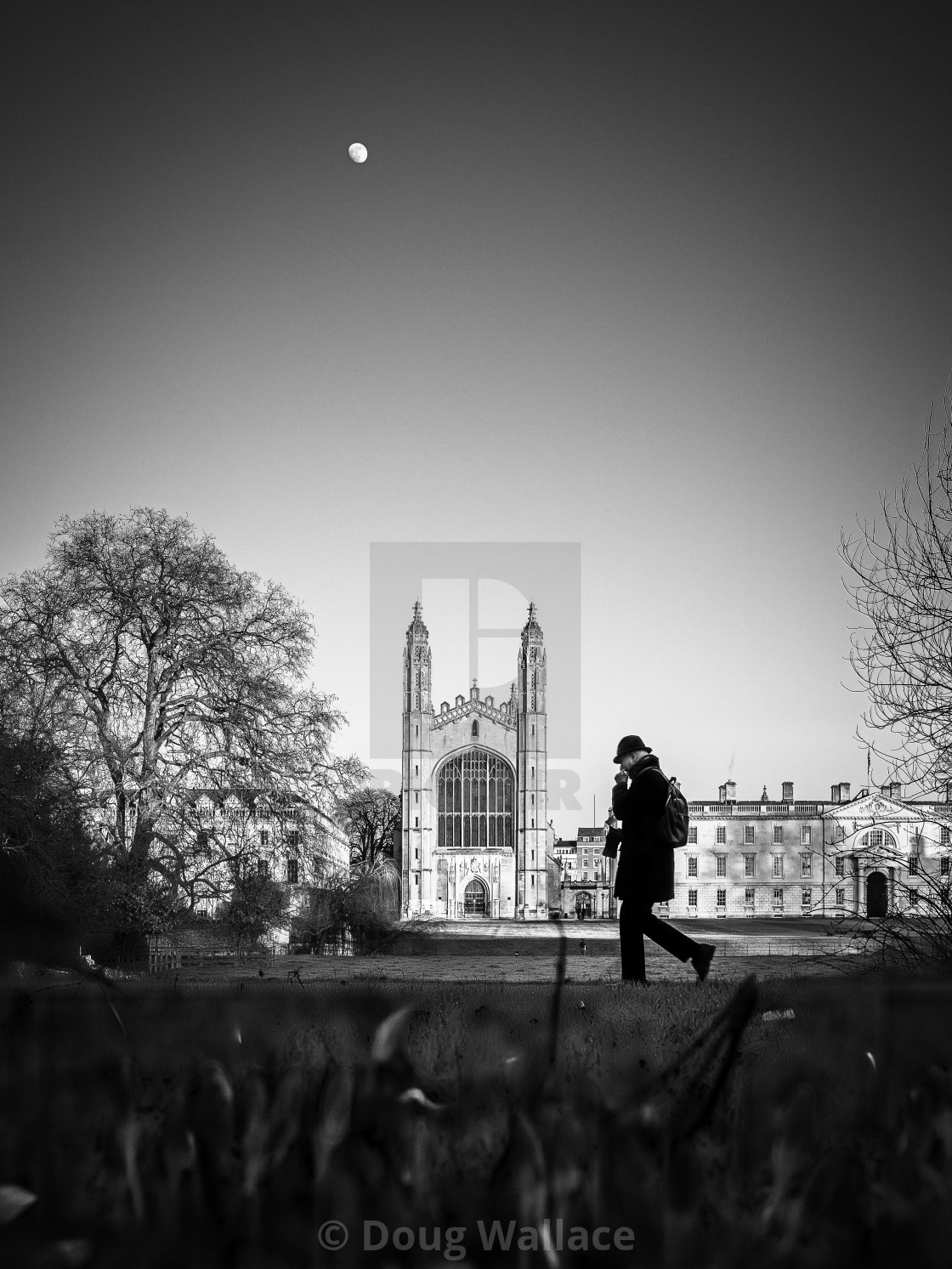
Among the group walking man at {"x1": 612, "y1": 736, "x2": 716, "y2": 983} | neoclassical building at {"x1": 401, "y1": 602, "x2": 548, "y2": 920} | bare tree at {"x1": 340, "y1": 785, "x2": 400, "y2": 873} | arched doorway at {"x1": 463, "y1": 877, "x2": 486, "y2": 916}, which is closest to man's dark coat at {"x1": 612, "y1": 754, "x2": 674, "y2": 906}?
walking man at {"x1": 612, "y1": 736, "x2": 716, "y2": 983}

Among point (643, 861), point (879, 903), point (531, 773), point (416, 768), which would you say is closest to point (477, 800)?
point (531, 773)

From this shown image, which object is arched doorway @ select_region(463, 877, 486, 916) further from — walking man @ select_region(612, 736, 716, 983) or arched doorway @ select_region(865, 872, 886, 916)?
walking man @ select_region(612, 736, 716, 983)

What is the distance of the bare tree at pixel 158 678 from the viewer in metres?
20.5

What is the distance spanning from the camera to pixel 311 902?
24.4m

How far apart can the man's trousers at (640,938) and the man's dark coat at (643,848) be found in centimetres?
10

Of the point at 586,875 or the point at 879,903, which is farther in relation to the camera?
the point at 586,875

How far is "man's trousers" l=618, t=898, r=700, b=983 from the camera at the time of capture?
6.62m

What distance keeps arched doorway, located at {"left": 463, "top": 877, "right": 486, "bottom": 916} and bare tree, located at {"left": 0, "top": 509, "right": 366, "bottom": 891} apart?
200ft

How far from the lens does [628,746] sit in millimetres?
7406

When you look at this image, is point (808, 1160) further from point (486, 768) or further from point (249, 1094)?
point (486, 768)

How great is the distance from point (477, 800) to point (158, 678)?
65.6 m

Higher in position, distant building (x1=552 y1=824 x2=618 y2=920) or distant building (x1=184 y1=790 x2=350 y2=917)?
distant building (x1=184 y1=790 x2=350 y2=917)

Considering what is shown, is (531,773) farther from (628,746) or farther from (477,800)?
(628,746)

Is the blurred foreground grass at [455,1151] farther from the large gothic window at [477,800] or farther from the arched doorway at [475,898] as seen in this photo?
the large gothic window at [477,800]
